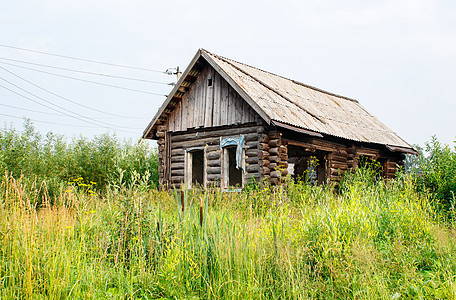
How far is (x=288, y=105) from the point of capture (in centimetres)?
1362

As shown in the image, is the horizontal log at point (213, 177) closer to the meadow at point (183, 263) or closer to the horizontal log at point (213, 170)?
the horizontal log at point (213, 170)

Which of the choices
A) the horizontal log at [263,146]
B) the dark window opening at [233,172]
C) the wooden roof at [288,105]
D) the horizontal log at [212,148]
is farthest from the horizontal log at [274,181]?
the dark window opening at [233,172]

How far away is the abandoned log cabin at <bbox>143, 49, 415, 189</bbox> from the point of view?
1227 cm

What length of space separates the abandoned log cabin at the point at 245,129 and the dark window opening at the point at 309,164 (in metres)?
0.07

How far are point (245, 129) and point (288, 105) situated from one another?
186 cm

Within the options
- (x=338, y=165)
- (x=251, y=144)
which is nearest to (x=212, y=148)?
(x=251, y=144)

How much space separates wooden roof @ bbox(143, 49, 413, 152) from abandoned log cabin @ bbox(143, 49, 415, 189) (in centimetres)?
3

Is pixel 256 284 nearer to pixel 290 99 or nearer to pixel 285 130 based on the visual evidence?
pixel 285 130

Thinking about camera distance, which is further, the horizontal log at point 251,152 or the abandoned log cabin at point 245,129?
the horizontal log at point 251,152

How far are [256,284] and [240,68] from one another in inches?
452

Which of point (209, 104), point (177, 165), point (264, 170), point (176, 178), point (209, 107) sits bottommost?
point (176, 178)

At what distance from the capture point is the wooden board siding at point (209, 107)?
13047mm

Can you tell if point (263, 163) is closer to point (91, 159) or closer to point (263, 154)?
point (263, 154)

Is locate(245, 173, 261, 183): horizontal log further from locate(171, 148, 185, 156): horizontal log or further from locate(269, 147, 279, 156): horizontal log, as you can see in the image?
locate(171, 148, 185, 156): horizontal log
